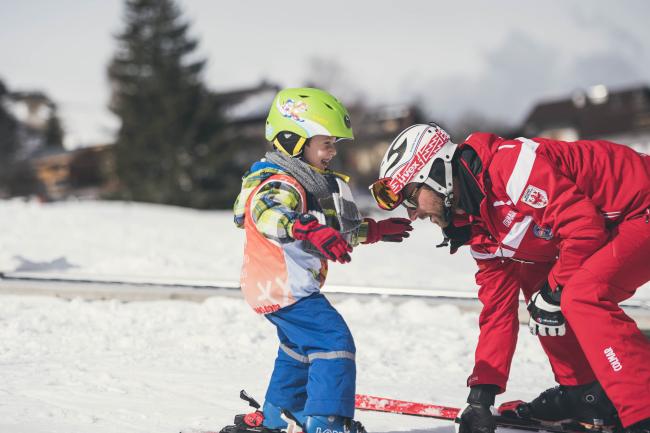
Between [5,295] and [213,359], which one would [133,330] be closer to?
[213,359]

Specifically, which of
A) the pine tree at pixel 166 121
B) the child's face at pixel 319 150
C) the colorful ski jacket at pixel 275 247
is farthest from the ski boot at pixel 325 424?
the pine tree at pixel 166 121

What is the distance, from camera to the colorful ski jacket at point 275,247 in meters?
3.31

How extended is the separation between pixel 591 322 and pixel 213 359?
10.1 feet

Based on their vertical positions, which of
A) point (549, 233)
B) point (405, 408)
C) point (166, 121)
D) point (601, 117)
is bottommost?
point (601, 117)

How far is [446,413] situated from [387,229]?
3.69 ft

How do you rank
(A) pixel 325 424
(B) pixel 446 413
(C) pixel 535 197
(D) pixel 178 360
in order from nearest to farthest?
(A) pixel 325 424 → (C) pixel 535 197 → (B) pixel 446 413 → (D) pixel 178 360

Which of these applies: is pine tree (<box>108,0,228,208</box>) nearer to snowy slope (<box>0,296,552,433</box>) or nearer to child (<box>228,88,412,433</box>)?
Answer: snowy slope (<box>0,296,552,433</box>)

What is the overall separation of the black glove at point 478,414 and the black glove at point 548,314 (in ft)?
1.56

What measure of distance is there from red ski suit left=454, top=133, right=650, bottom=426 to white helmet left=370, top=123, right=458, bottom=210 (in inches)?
5.7

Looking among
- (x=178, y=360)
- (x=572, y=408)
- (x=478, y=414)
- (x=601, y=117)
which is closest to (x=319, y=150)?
(x=478, y=414)

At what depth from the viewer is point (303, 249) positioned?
3.40 metres

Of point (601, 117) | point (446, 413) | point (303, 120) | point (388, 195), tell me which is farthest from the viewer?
point (601, 117)

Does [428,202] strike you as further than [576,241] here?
Yes

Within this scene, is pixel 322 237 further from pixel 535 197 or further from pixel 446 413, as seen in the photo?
pixel 446 413
